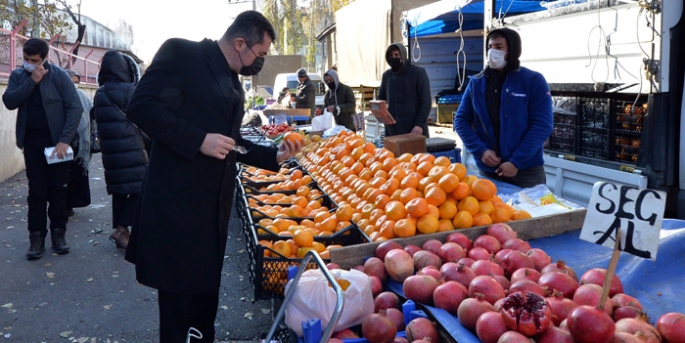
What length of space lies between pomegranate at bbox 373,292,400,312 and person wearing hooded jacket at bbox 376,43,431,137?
4821 mm

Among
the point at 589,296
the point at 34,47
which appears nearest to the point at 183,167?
the point at 589,296

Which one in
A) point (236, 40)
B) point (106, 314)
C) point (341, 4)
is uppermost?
point (341, 4)

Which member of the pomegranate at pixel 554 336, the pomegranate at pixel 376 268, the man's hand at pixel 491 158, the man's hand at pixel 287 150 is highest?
the man's hand at pixel 287 150

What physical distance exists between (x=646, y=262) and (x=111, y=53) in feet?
17.2

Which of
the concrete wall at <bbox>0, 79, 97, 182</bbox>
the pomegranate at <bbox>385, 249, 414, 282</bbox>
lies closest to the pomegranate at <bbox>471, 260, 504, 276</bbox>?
the pomegranate at <bbox>385, 249, 414, 282</bbox>

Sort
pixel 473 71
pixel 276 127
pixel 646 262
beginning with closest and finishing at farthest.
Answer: pixel 646 262
pixel 276 127
pixel 473 71

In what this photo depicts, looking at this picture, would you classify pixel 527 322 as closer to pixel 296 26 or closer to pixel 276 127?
pixel 276 127

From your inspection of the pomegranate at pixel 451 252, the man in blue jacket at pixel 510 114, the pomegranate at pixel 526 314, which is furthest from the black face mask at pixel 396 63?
the pomegranate at pixel 526 314

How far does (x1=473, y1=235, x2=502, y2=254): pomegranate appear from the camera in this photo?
3.28 m

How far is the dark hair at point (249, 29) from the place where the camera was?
2926 millimetres

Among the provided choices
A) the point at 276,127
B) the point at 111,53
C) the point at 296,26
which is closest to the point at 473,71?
the point at 276,127

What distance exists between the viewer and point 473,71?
14.4 metres

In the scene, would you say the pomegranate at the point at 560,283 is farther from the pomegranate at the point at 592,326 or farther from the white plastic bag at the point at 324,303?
the white plastic bag at the point at 324,303

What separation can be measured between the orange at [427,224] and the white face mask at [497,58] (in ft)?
5.69
